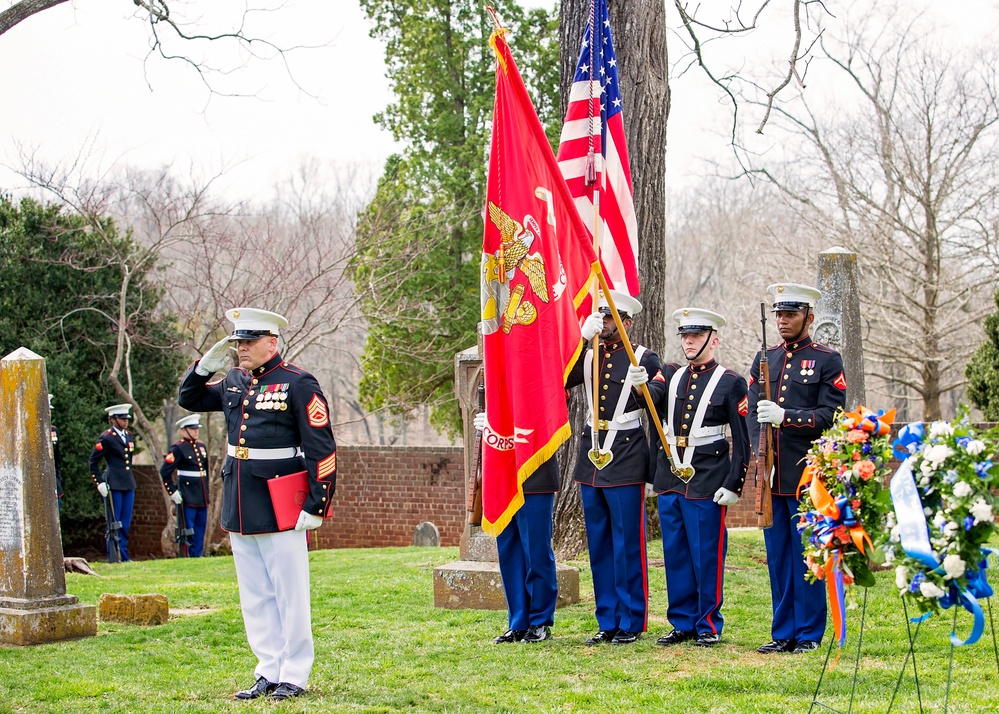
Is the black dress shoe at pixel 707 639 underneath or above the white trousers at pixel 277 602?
underneath

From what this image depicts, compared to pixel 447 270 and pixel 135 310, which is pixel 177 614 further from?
pixel 447 270

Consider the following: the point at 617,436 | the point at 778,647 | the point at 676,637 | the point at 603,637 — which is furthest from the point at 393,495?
the point at 778,647

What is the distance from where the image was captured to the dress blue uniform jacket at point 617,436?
711 centimetres

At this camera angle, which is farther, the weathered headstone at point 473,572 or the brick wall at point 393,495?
the brick wall at point 393,495

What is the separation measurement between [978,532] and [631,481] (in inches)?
121

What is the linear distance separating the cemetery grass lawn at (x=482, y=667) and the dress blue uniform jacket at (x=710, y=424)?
998 mm

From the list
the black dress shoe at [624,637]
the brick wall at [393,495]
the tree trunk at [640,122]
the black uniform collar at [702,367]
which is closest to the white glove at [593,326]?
the black uniform collar at [702,367]

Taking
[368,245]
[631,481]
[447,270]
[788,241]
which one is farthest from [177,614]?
[788,241]

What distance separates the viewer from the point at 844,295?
10.0 metres

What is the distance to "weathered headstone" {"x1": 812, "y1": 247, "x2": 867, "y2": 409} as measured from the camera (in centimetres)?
999

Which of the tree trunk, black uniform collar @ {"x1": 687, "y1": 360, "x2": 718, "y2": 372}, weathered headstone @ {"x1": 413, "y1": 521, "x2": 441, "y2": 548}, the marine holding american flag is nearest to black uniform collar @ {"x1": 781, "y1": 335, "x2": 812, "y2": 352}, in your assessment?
black uniform collar @ {"x1": 687, "y1": 360, "x2": 718, "y2": 372}

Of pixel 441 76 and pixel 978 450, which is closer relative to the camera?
pixel 978 450

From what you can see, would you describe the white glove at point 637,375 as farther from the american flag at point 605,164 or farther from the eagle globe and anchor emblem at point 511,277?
the american flag at point 605,164

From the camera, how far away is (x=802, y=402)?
271 inches
